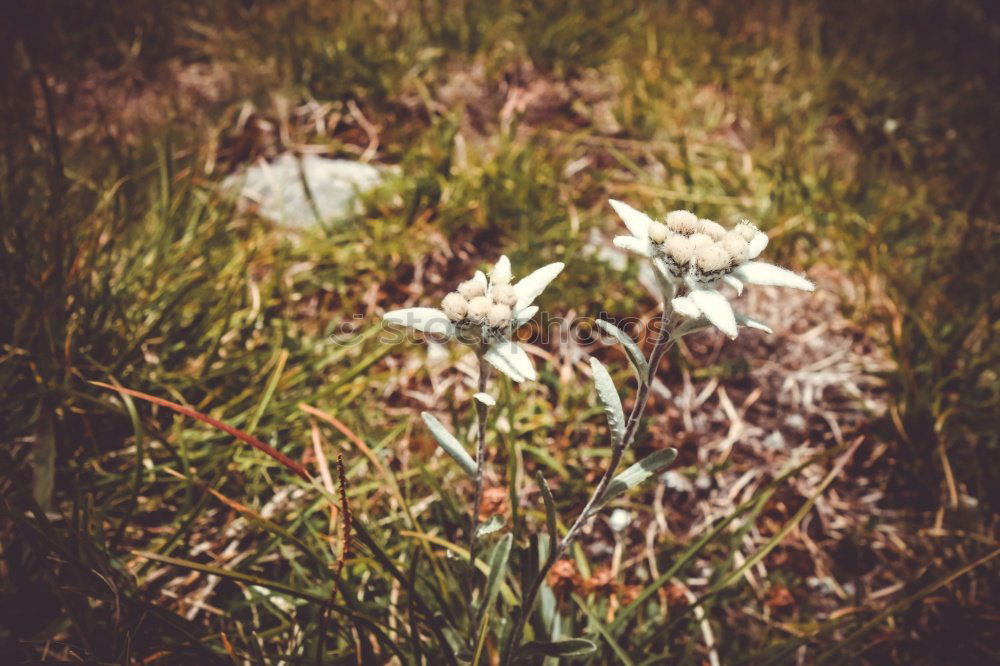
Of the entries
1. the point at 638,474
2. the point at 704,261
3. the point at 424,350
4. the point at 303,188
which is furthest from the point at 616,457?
the point at 303,188

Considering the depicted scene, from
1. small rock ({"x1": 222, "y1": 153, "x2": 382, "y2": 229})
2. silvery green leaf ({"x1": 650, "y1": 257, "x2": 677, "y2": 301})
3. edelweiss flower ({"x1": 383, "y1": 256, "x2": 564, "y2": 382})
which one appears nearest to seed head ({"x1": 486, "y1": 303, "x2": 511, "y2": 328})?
edelweiss flower ({"x1": 383, "y1": 256, "x2": 564, "y2": 382})

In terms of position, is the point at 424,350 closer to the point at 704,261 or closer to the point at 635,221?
the point at 635,221

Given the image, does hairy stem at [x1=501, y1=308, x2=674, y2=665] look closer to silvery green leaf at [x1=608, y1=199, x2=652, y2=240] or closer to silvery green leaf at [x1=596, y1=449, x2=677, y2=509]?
silvery green leaf at [x1=596, y1=449, x2=677, y2=509]

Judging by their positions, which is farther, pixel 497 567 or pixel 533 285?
pixel 497 567

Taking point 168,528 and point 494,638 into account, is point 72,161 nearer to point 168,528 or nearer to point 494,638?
point 168,528

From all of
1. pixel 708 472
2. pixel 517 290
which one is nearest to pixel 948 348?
pixel 708 472

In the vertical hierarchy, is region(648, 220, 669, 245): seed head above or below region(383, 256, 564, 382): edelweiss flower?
above
